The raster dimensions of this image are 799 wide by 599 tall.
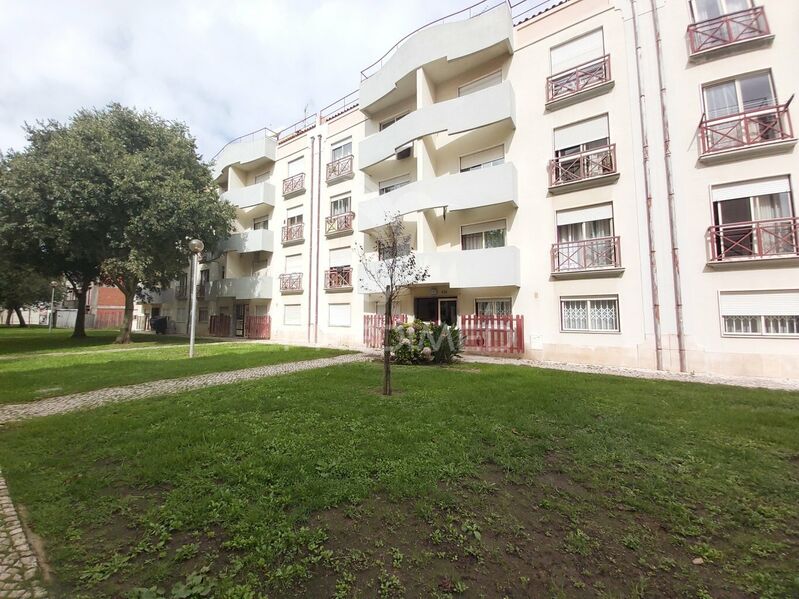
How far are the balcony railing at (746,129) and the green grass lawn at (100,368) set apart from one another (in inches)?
562

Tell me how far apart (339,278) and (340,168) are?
20.5 ft

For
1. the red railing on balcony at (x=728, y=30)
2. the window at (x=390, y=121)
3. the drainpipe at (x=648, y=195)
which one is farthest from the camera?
the window at (x=390, y=121)

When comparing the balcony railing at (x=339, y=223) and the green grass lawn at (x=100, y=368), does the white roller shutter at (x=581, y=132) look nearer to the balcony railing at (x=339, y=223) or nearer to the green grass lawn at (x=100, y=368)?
the balcony railing at (x=339, y=223)

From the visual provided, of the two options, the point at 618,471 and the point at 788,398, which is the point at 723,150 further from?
the point at 618,471

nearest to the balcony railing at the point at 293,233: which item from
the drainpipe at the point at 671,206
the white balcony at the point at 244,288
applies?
the white balcony at the point at 244,288

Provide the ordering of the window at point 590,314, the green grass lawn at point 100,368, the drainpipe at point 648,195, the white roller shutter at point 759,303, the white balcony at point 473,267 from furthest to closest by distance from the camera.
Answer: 1. the white balcony at point 473,267
2. the window at point 590,314
3. the drainpipe at point 648,195
4. the white roller shutter at point 759,303
5. the green grass lawn at point 100,368

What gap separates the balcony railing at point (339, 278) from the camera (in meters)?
18.7

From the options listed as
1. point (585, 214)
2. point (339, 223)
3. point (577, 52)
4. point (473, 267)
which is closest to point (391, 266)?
point (473, 267)

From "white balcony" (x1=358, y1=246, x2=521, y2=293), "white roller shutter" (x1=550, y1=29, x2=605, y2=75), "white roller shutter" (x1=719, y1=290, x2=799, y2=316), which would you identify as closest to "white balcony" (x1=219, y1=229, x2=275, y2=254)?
"white balcony" (x1=358, y1=246, x2=521, y2=293)

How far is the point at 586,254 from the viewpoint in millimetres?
12320

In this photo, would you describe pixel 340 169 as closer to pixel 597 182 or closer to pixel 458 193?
pixel 458 193

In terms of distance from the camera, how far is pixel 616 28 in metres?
12.2

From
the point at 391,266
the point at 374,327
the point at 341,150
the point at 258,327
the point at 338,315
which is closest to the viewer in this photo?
the point at 391,266

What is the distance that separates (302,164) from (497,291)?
1507 centimetres
